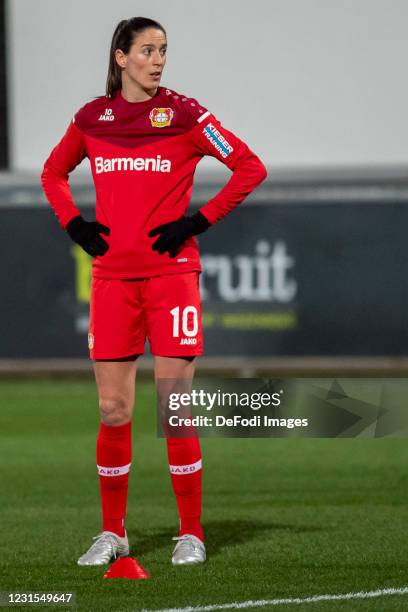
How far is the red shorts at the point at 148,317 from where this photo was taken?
6180 millimetres

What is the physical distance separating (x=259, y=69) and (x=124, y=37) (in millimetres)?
12623

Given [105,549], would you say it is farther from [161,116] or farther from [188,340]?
[161,116]

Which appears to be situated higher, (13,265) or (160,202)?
(160,202)

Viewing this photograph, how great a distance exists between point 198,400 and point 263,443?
602 cm

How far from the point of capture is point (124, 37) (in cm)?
618

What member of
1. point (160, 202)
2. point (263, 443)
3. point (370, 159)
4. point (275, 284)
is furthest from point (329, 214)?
point (160, 202)

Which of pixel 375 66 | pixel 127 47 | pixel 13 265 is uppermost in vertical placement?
pixel 127 47

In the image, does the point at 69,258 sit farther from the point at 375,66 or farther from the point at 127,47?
the point at 127,47

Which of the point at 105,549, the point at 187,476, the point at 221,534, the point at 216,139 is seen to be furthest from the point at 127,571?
the point at 216,139

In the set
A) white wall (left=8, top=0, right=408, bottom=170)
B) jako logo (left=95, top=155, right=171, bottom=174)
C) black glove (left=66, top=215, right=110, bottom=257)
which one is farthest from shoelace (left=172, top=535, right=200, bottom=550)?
white wall (left=8, top=0, right=408, bottom=170)

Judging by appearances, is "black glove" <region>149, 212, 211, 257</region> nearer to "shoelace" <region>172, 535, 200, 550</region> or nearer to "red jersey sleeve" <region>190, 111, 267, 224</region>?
"red jersey sleeve" <region>190, 111, 267, 224</region>

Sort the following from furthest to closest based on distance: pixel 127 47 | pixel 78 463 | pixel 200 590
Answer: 1. pixel 78 463
2. pixel 127 47
3. pixel 200 590

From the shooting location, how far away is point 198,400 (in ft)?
19.8

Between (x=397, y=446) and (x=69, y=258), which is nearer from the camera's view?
(x=397, y=446)
